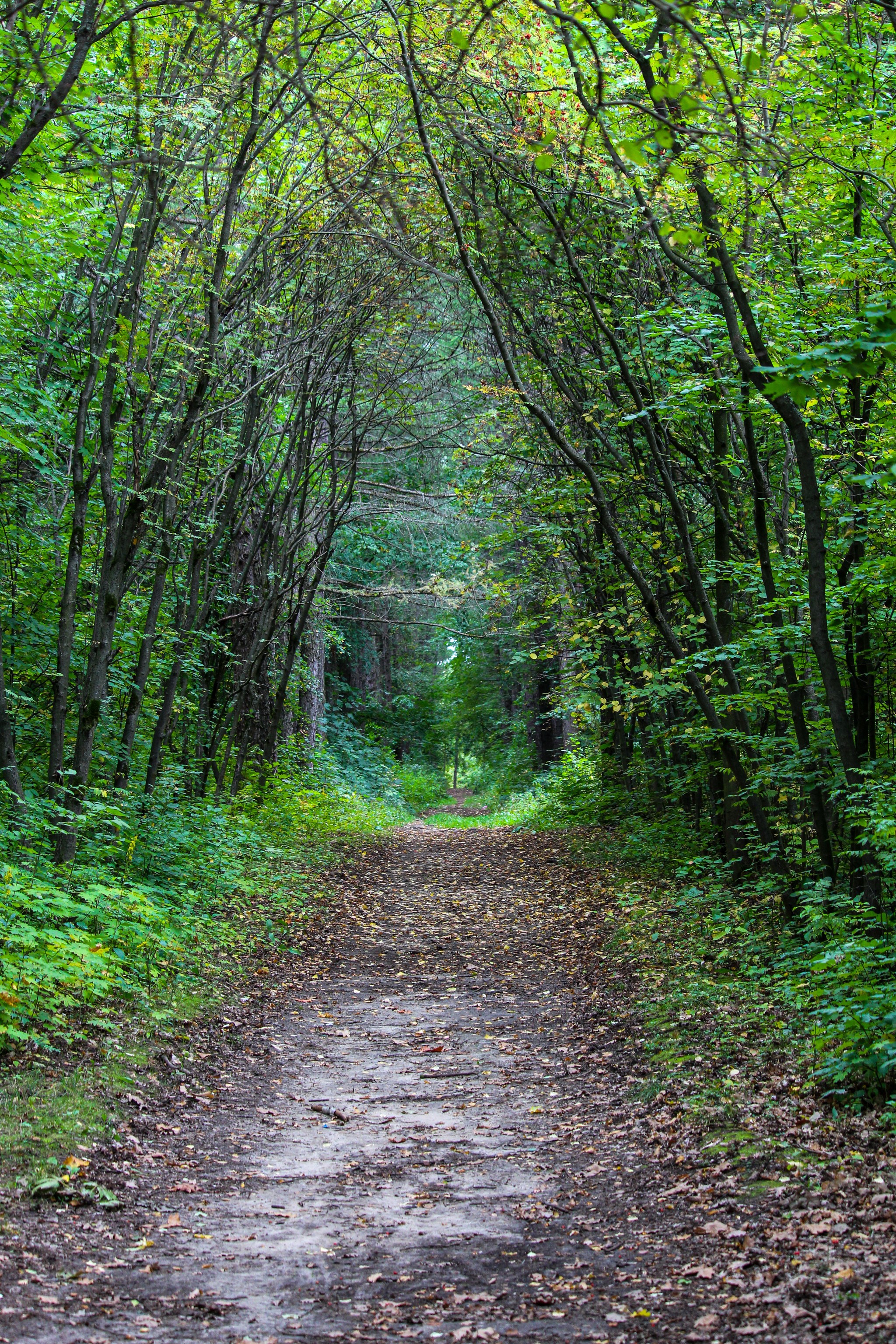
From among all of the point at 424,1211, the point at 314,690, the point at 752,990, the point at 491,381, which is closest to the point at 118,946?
the point at 424,1211

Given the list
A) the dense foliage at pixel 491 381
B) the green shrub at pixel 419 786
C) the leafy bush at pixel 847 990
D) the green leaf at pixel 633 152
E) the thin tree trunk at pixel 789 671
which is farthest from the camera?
the green shrub at pixel 419 786

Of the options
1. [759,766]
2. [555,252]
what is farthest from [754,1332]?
[555,252]

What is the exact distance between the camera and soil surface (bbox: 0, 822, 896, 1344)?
3.14m

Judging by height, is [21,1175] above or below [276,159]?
below

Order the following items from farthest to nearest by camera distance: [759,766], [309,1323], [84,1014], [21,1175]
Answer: [759,766] < [84,1014] < [21,1175] < [309,1323]

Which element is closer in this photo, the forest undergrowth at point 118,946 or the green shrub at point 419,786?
the forest undergrowth at point 118,946

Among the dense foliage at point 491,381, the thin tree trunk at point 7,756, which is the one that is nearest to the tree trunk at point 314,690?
the dense foliage at point 491,381

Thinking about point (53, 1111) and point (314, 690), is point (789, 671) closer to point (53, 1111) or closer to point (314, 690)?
point (53, 1111)

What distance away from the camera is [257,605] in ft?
46.5

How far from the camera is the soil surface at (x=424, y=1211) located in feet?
10.3

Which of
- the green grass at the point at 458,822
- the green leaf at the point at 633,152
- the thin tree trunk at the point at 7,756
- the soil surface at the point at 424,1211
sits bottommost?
the green grass at the point at 458,822

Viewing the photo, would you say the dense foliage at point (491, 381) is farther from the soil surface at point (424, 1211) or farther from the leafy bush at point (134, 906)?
the soil surface at point (424, 1211)

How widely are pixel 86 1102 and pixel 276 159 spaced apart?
8.83 metres

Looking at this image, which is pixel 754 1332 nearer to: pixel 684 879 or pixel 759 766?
pixel 759 766
